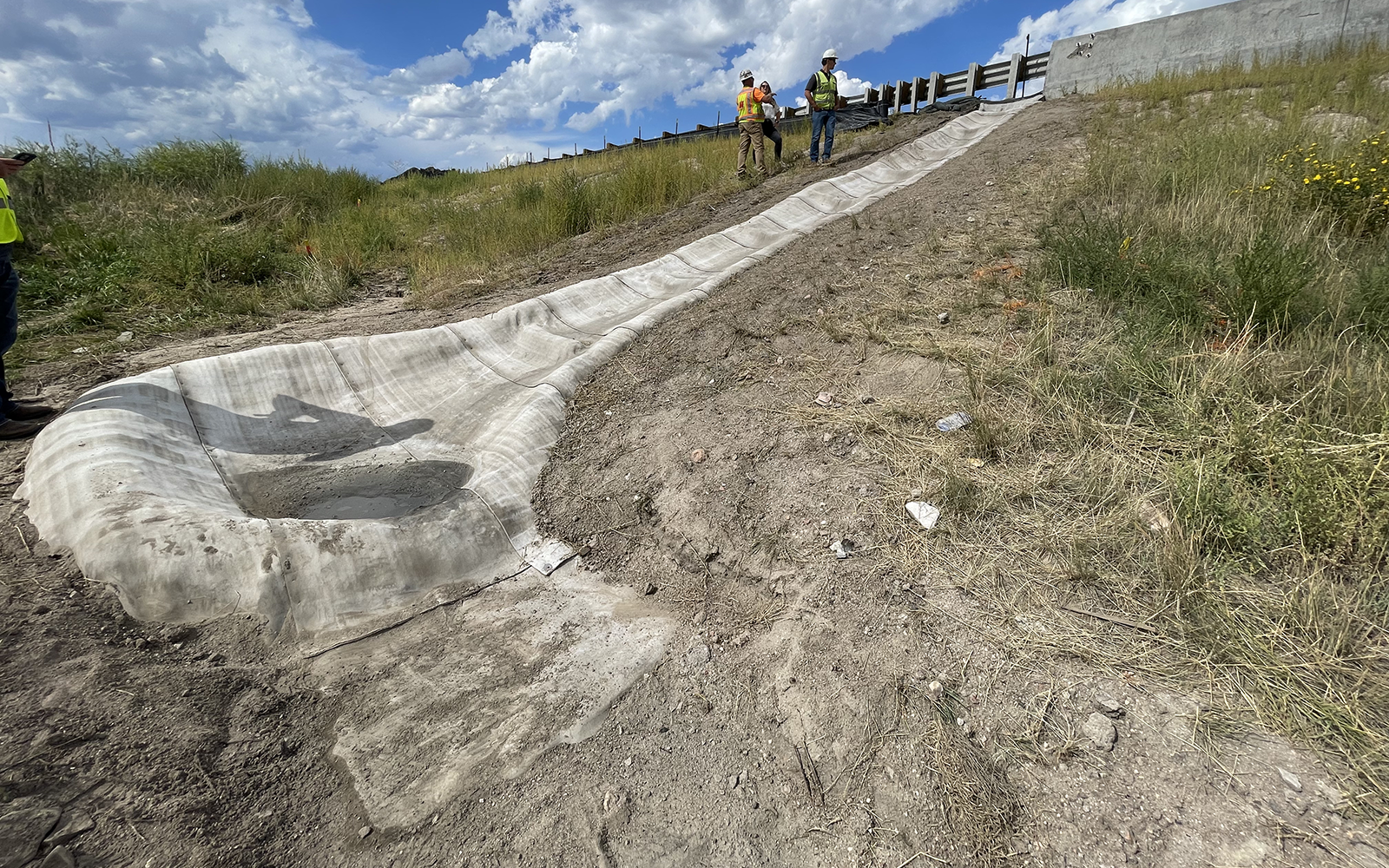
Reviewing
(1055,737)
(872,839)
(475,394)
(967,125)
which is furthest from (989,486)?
(967,125)

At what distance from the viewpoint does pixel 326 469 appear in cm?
349

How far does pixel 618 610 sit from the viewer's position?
261cm

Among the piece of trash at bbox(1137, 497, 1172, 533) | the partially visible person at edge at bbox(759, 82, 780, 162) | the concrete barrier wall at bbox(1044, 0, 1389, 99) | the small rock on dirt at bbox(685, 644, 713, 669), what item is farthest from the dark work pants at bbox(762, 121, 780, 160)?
the small rock on dirt at bbox(685, 644, 713, 669)

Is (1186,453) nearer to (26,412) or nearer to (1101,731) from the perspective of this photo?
(1101,731)

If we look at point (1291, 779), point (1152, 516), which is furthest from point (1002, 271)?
point (1291, 779)

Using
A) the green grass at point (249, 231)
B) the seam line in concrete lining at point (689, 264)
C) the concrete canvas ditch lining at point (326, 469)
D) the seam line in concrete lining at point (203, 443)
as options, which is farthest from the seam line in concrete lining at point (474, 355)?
the seam line in concrete lining at point (689, 264)

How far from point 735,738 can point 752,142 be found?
994 centimetres

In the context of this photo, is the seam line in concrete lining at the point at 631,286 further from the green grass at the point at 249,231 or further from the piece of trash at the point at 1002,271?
the piece of trash at the point at 1002,271

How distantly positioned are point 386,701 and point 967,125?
14.0 m

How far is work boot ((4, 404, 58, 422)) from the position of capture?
3.32 m

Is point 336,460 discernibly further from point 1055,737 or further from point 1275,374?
point 1275,374

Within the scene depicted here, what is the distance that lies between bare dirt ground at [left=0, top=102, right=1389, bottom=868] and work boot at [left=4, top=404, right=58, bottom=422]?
15.3 inches

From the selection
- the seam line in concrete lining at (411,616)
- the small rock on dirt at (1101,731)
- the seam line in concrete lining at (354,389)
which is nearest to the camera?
the small rock on dirt at (1101,731)

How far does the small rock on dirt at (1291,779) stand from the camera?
1526 mm
